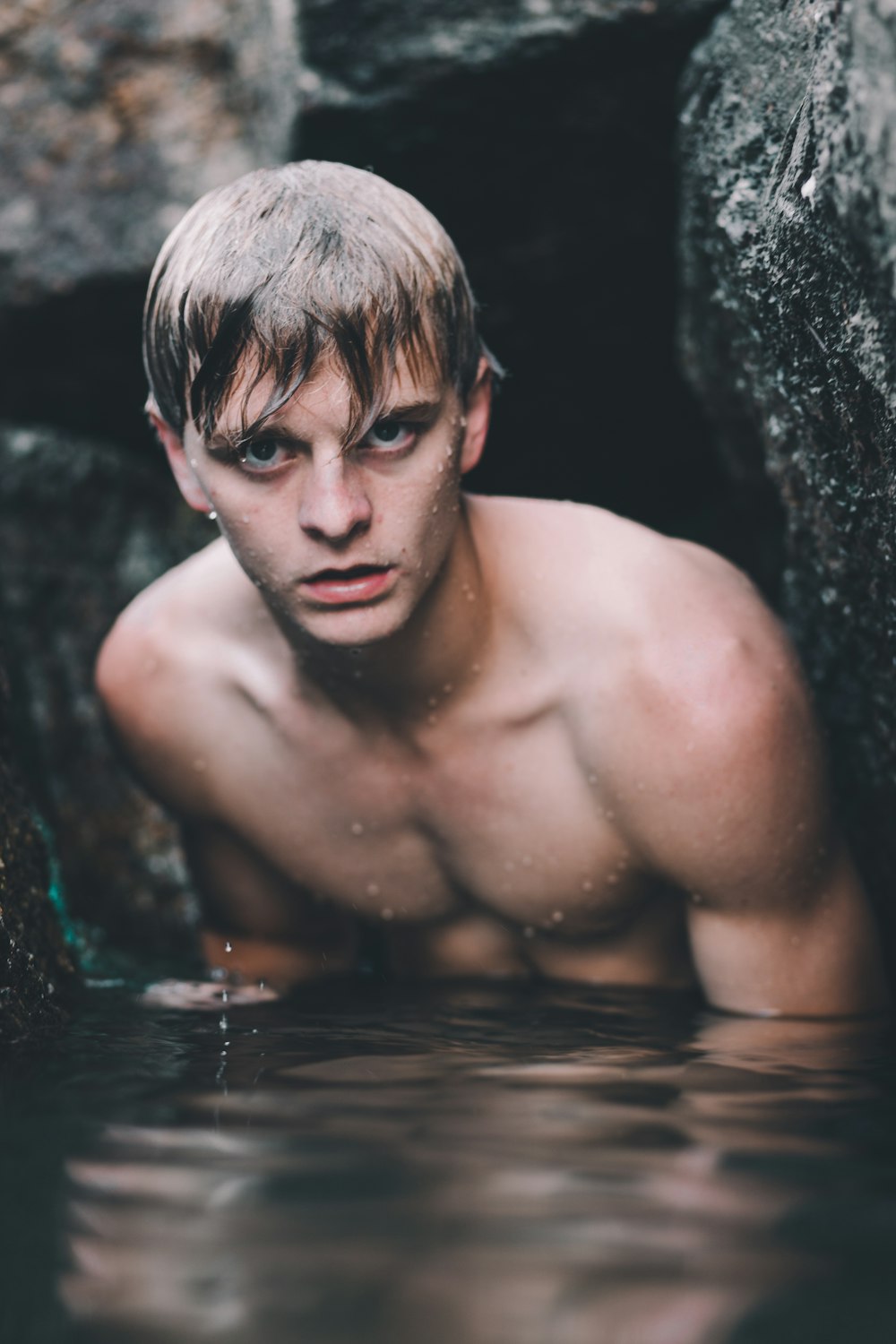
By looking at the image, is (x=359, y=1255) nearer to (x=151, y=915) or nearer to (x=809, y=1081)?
(x=809, y=1081)

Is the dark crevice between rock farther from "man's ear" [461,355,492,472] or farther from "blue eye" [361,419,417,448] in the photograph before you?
"blue eye" [361,419,417,448]

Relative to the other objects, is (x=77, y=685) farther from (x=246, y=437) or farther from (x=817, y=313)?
(x=817, y=313)

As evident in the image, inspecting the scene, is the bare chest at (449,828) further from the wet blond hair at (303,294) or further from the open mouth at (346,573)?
the wet blond hair at (303,294)

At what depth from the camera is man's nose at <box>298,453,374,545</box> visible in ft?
5.84

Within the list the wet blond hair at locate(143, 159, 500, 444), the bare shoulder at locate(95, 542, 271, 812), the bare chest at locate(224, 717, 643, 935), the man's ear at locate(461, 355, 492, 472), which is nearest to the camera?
the wet blond hair at locate(143, 159, 500, 444)

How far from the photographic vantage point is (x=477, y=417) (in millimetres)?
2029

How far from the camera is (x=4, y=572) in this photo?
313 cm

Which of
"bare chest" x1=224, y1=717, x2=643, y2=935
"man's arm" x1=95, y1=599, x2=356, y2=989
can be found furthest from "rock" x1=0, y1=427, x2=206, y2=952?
"bare chest" x1=224, y1=717, x2=643, y2=935

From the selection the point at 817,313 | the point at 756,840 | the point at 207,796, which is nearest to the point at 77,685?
the point at 207,796

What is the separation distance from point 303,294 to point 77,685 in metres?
1.66

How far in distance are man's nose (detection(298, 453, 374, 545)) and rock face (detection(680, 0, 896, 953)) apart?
603mm

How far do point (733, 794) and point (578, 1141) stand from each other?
775 millimetres

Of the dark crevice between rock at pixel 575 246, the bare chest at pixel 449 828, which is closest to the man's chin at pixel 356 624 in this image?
the bare chest at pixel 449 828

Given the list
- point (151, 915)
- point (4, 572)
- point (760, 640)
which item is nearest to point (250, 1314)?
point (760, 640)
